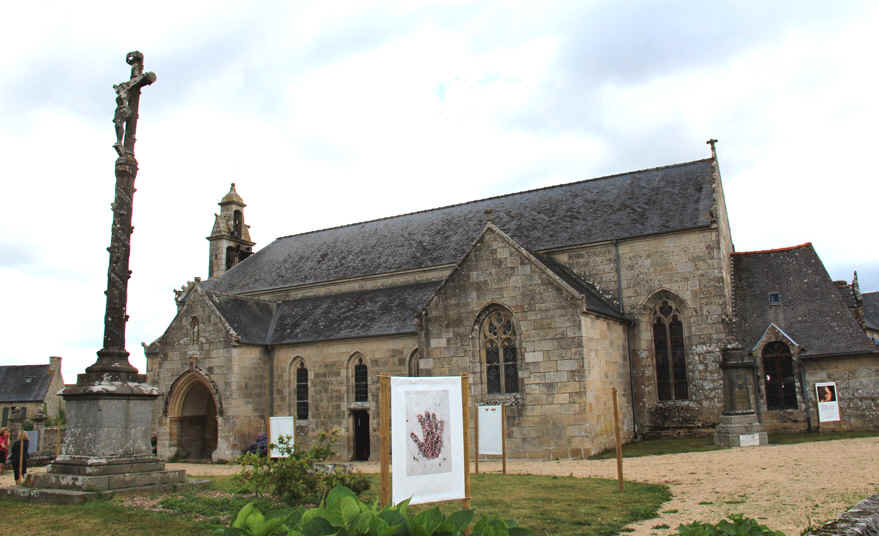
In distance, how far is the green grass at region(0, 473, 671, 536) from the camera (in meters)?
9.65

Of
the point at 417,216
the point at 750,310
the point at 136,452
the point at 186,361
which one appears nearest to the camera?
the point at 136,452

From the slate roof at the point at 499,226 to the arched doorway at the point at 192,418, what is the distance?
7235 millimetres

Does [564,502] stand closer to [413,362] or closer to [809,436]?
[809,436]

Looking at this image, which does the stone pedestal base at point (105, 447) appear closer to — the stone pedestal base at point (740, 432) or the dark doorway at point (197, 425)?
the stone pedestal base at point (740, 432)

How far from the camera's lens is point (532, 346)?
21344 mm

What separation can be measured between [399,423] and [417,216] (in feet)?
88.5

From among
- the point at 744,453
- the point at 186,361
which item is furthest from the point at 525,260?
the point at 186,361

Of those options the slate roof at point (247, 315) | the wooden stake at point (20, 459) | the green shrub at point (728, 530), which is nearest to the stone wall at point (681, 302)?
the slate roof at point (247, 315)

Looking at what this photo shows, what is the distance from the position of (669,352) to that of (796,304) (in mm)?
5023

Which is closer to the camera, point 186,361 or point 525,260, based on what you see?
point 525,260

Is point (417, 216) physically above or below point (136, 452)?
above

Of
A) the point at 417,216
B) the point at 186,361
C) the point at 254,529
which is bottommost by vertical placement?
the point at 254,529

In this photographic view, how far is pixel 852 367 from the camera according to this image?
22531mm

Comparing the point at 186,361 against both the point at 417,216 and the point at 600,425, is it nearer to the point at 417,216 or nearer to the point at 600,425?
the point at 417,216
